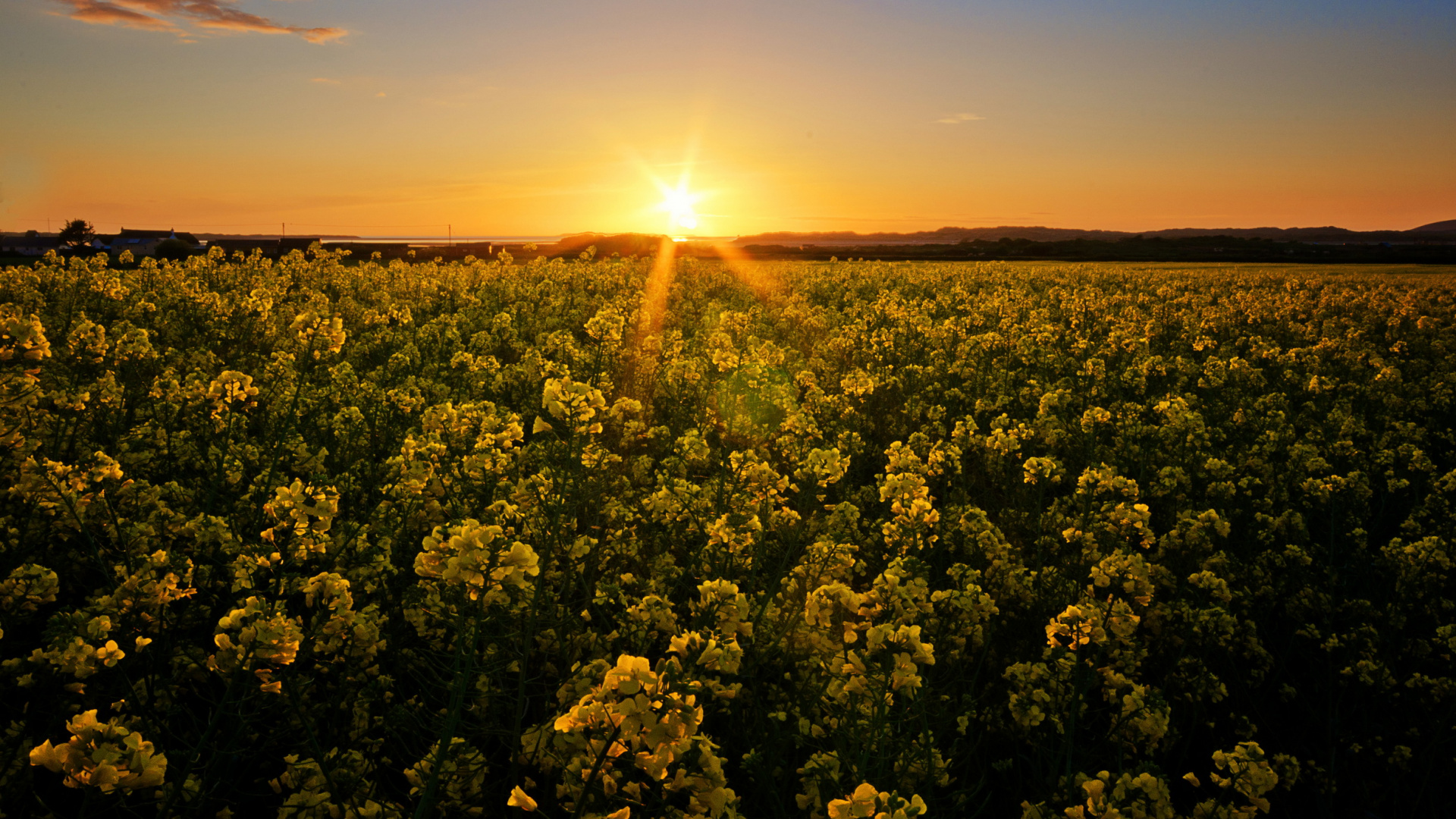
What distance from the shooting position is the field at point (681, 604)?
2.59 metres

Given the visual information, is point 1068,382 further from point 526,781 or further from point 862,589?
point 526,781

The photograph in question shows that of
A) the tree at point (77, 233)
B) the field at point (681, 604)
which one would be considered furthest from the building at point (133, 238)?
the field at point (681, 604)

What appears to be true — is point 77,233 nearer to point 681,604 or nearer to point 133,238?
point 133,238

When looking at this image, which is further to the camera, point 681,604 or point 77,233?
point 77,233

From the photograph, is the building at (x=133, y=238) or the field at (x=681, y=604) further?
the building at (x=133, y=238)

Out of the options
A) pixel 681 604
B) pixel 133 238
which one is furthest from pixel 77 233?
pixel 681 604

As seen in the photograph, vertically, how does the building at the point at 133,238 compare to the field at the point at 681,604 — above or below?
above

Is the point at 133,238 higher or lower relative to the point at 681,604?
higher

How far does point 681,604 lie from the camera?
426cm

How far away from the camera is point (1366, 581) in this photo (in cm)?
489

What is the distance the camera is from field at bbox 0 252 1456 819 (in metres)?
2.59

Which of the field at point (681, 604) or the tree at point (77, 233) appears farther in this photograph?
the tree at point (77, 233)

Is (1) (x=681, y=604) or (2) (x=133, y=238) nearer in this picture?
(1) (x=681, y=604)

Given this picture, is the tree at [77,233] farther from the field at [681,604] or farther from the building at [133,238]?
the field at [681,604]
